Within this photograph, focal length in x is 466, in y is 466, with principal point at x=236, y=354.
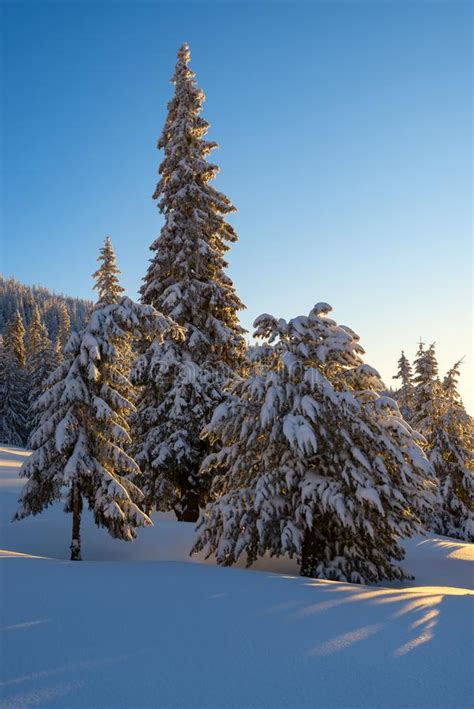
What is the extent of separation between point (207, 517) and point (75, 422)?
378 centimetres

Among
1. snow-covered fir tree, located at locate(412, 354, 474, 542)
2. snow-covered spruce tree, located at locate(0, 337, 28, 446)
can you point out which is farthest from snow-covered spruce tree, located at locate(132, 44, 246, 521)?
snow-covered spruce tree, located at locate(0, 337, 28, 446)

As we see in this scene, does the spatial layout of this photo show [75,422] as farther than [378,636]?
Yes

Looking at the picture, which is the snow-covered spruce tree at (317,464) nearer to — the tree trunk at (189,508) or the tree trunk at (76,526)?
the tree trunk at (76,526)

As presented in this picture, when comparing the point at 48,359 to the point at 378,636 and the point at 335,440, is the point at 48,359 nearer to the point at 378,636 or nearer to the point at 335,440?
the point at 335,440

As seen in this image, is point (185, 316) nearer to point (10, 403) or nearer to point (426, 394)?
point (426, 394)

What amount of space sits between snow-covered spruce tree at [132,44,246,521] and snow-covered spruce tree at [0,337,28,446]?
40.9 meters

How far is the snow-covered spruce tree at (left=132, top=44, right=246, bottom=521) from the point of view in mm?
15664

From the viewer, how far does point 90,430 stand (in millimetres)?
10789

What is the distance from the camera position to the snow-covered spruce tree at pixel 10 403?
52.0 metres

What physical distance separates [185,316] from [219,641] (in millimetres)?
13003

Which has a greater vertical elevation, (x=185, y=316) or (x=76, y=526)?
(x=185, y=316)

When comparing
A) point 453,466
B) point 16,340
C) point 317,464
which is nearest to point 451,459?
point 453,466

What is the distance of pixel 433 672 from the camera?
174 inches

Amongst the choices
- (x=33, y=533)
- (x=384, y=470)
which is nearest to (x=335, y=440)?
(x=384, y=470)
